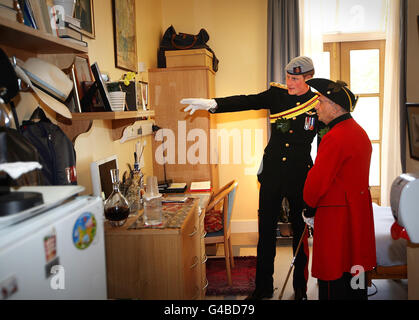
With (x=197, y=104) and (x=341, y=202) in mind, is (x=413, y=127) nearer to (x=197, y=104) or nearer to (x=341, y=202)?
(x=341, y=202)

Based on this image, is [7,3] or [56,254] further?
[7,3]

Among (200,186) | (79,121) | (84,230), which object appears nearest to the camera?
(84,230)

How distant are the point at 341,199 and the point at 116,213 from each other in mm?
1176

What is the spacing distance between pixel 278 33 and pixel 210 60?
77cm

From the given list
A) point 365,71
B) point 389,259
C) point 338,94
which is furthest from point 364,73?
point 338,94

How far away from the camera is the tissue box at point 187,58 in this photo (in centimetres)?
386

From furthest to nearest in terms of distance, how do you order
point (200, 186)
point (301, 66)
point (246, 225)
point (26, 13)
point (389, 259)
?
point (246, 225)
point (200, 186)
point (301, 66)
point (389, 259)
point (26, 13)

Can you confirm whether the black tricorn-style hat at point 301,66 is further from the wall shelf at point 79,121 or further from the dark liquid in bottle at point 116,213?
the dark liquid in bottle at point 116,213

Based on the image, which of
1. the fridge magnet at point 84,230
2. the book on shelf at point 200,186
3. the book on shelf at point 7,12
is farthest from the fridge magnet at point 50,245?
the book on shelf at point 200,186

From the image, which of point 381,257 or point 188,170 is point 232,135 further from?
point 381,257

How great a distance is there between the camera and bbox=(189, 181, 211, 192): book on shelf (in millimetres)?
3588

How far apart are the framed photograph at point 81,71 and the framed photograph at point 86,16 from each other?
0.52 feet

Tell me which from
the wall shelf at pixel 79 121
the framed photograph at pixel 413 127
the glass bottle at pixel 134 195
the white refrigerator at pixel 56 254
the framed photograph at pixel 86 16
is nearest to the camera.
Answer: the white refrigerator at pixel 56 254

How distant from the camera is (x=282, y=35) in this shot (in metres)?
4.22
